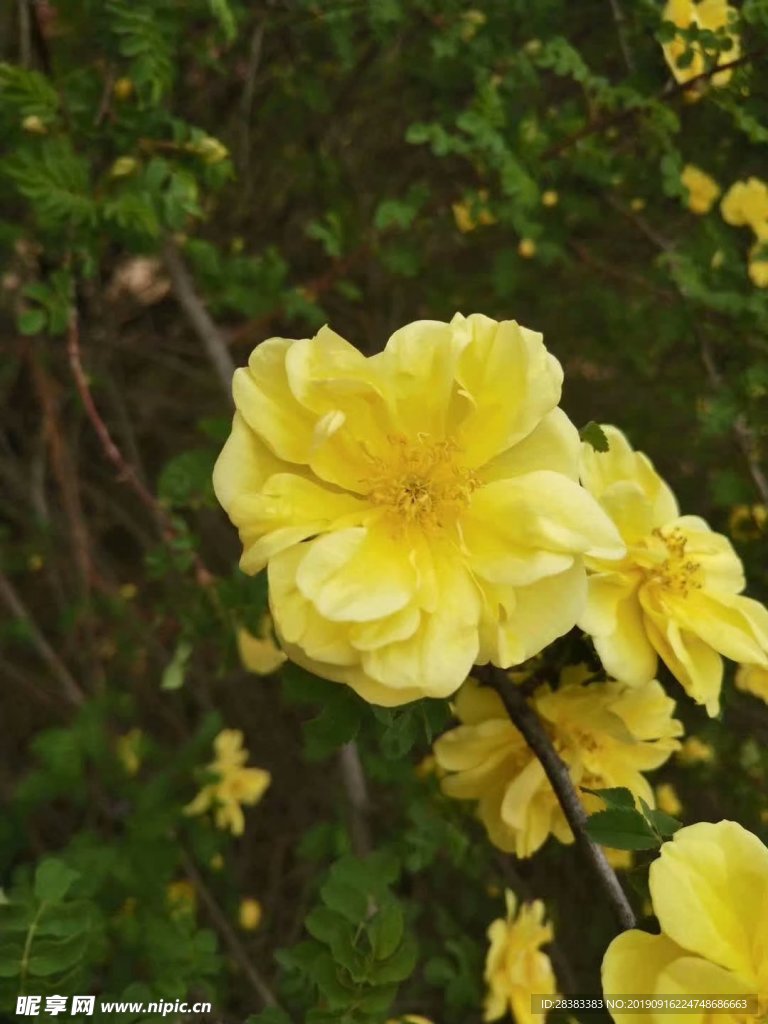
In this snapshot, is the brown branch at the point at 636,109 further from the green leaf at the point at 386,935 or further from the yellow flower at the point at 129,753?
the yellow flower at the point at 129,753

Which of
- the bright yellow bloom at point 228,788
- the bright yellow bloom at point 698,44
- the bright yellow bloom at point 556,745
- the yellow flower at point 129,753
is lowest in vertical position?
the yellow flower at point 129,753

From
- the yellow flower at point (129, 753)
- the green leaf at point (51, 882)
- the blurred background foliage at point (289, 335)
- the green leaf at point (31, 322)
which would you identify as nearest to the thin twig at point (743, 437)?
the blurred background foliage at point (289, 335)

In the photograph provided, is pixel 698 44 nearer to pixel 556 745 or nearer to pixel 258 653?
pixel 556 745

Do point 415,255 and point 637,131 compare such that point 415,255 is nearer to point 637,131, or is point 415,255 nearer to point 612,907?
point 637,131

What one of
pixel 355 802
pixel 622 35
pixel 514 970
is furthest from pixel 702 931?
pixel 622 35

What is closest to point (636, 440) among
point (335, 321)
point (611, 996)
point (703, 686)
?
point (335, 321)

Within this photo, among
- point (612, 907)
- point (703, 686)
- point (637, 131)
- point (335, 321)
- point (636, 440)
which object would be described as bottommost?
point (335, 321)

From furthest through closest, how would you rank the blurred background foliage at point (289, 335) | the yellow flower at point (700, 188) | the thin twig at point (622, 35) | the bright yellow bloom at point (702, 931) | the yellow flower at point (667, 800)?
1. the yellow flower at point (667, 800)
2. the yellow flower at point (700, 188)
3. the thin twig at point (622, 35)
4. the blurred background foliage at point (289, 335)
5. the bright yellow bloom at point (702, 931)
